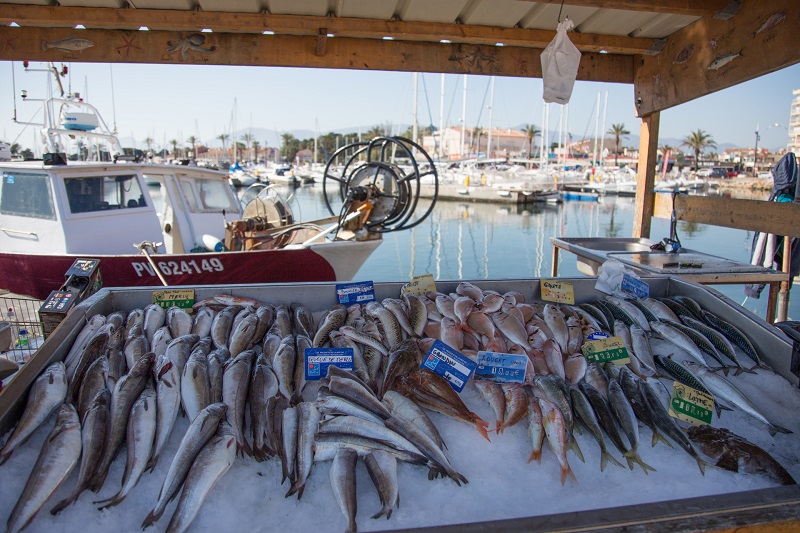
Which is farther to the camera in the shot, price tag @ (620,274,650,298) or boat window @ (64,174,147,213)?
boat window @ (64,174,147,213)

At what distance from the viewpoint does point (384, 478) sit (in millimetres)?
1757

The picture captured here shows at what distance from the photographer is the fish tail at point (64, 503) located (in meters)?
1.62

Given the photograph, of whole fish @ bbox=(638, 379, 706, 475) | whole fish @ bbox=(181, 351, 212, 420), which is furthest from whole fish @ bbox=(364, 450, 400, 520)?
whole fish @ bbox=(638, 379, 706, 475)

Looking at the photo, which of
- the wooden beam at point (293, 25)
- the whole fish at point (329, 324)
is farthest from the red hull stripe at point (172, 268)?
the whole fish at point (329, 324)

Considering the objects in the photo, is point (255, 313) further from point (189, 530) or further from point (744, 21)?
point (744, 21)

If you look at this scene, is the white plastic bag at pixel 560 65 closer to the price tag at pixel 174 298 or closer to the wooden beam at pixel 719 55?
the wooden beam at pixel 719 55

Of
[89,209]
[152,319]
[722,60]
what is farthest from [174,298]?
[89,209]

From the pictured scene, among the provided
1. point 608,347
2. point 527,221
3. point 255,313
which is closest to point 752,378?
point 608,347

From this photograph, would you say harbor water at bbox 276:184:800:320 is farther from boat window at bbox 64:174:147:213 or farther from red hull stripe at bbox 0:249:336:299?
red hull stripe at bbox 0:249:336:299

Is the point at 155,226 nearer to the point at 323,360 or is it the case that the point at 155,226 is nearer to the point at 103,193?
the point at 103,193

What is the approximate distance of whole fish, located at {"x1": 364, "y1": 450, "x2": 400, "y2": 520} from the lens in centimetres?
167

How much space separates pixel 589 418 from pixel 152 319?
86.2 inches

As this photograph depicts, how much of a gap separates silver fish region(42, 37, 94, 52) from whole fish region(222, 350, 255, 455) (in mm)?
3403

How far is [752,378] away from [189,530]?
2.61 m
